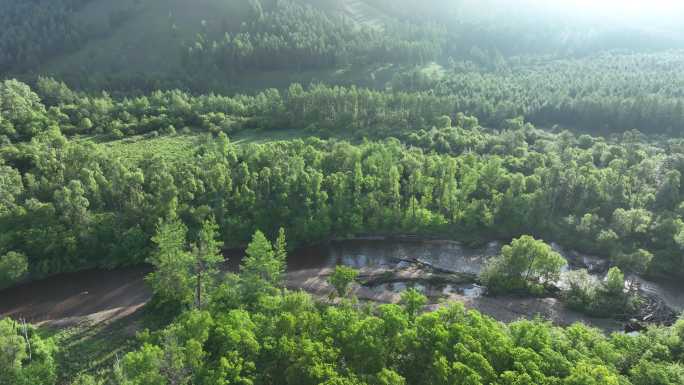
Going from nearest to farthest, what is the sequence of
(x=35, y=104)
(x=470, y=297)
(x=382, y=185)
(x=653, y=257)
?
(x=470, y=297) → (x=653, y=257) → (x=382, y=185) → (x=35, y=104)

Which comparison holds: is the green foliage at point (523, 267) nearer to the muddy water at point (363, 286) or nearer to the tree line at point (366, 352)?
the muddy water at point (363, 286)

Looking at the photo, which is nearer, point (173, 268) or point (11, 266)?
point (173, 268)

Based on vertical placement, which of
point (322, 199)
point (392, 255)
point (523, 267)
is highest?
point (322, 199)

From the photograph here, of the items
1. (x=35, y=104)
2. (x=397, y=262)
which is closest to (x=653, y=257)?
(x=397, y=262)

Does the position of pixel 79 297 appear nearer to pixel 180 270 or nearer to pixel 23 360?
pixel 23 360

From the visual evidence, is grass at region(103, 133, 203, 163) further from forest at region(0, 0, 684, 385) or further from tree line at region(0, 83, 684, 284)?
tree line at region(0, 83, 684, 284)

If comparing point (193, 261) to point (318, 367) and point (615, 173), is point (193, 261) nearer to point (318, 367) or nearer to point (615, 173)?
point (318, 367)

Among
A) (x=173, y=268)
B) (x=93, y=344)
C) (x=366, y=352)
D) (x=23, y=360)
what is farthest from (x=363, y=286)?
(x=23, y=360)

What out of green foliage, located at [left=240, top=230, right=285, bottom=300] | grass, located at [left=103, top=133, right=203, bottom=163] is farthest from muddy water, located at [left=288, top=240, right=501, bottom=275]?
grass, located at [left=103, top=133, right=203, bottom=163]
